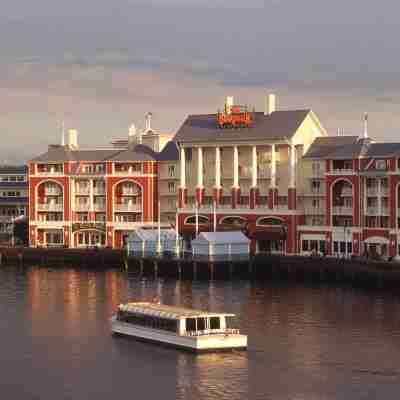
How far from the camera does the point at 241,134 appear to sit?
13288 centimetres

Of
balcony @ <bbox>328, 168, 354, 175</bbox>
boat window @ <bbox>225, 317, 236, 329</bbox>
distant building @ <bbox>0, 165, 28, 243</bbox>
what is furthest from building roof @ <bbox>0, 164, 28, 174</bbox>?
boat window @ <bbox>225, 317, 236, 329</bbox>

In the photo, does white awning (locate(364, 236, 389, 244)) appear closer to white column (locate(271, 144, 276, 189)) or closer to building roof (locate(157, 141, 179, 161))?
white column (locate(271, 144, 276, 189))

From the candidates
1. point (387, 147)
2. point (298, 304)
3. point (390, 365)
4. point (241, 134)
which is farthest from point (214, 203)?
point (390, 365)

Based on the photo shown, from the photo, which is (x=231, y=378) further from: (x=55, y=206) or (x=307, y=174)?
(x=55, y=206)

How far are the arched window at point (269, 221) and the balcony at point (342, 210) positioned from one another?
711cm

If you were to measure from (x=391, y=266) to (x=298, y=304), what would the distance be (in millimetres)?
15935

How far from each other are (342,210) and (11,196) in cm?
5886

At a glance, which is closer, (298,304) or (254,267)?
(298,304)

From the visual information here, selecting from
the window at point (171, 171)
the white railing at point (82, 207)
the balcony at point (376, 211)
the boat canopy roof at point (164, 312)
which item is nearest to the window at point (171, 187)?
the window at point (171, 171)

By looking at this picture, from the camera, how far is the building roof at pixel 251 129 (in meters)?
130

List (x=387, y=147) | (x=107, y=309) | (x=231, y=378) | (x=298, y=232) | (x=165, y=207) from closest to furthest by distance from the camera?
(x=231, y=378), (x=107, y=309), (x=387, y=147), (x=298, y=232), (x=165, y=207)

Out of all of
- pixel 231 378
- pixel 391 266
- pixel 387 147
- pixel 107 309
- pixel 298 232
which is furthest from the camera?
pixel 298 232

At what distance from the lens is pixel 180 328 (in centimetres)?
7238

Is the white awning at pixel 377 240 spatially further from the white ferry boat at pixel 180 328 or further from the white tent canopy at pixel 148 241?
the white ferry boat at pixel 180 328
